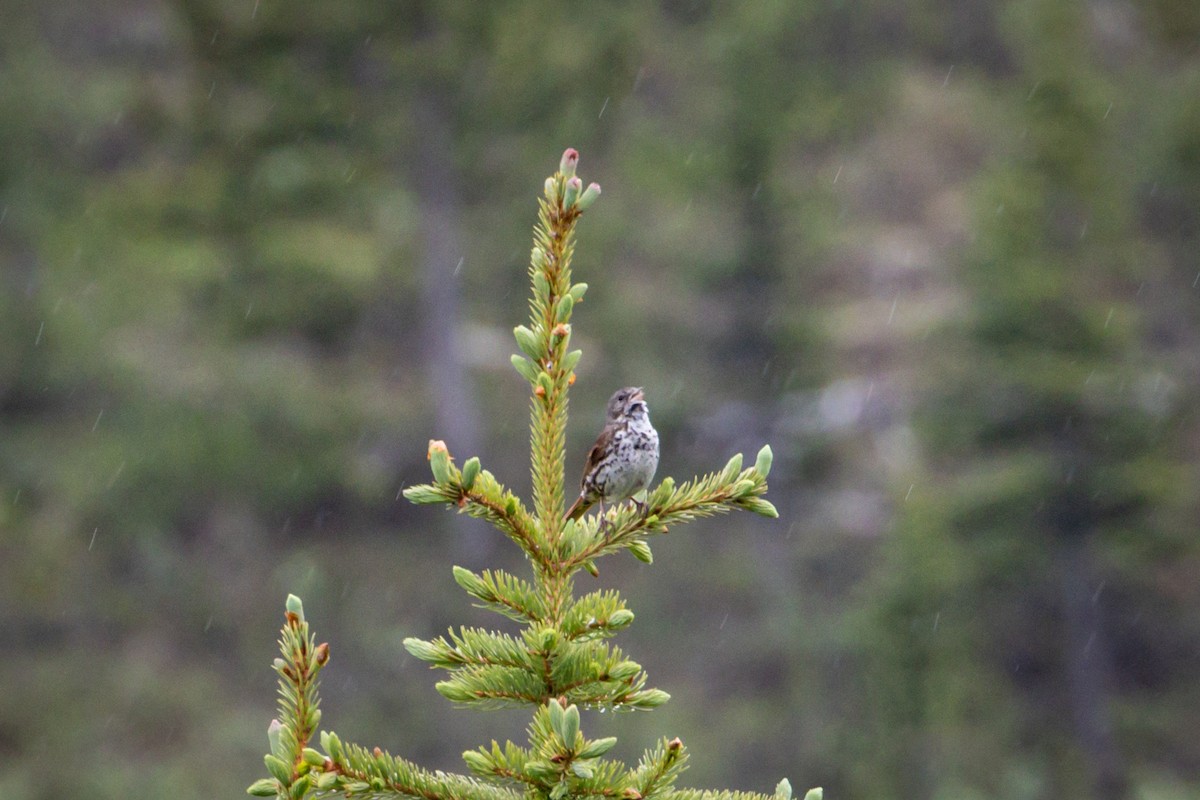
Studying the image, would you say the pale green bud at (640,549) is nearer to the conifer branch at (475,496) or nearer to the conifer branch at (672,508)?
the conifer branch at (672,508)

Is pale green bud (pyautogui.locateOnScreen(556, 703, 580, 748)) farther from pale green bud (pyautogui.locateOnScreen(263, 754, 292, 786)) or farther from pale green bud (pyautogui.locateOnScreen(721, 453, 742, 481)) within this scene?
pale green bud (pyautogui.locateOnScreen(721, 453, 742, 481))

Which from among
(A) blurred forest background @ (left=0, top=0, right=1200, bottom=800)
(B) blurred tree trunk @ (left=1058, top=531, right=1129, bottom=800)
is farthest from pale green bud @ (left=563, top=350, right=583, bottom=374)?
(B) blurred tree trunk @ (left=1058, top=531, right=1129, bottom=800)

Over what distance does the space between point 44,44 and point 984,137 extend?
2158 cm

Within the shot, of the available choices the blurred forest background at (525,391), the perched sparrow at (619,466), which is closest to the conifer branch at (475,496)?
the perched sparrow at (619,466)

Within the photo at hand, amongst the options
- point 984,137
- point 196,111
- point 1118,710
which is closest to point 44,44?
point 196,111

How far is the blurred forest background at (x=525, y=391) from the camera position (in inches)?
503

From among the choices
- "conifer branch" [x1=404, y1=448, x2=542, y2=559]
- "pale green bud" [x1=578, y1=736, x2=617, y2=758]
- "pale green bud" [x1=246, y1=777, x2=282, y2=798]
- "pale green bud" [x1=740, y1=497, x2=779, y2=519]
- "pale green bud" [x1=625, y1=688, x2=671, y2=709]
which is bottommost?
"pale green bud" [x1=246, y1=777, x2=282, y2=798]

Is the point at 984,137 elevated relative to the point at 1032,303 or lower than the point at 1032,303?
elevated

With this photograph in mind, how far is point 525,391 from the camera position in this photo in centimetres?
1592

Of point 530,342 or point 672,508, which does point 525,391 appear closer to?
point 672,508

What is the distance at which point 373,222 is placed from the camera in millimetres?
13789

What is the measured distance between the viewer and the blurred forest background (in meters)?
12.8

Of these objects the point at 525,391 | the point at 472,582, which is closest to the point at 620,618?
the point at 472,582

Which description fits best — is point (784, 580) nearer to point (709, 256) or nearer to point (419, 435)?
point (709, 256)
